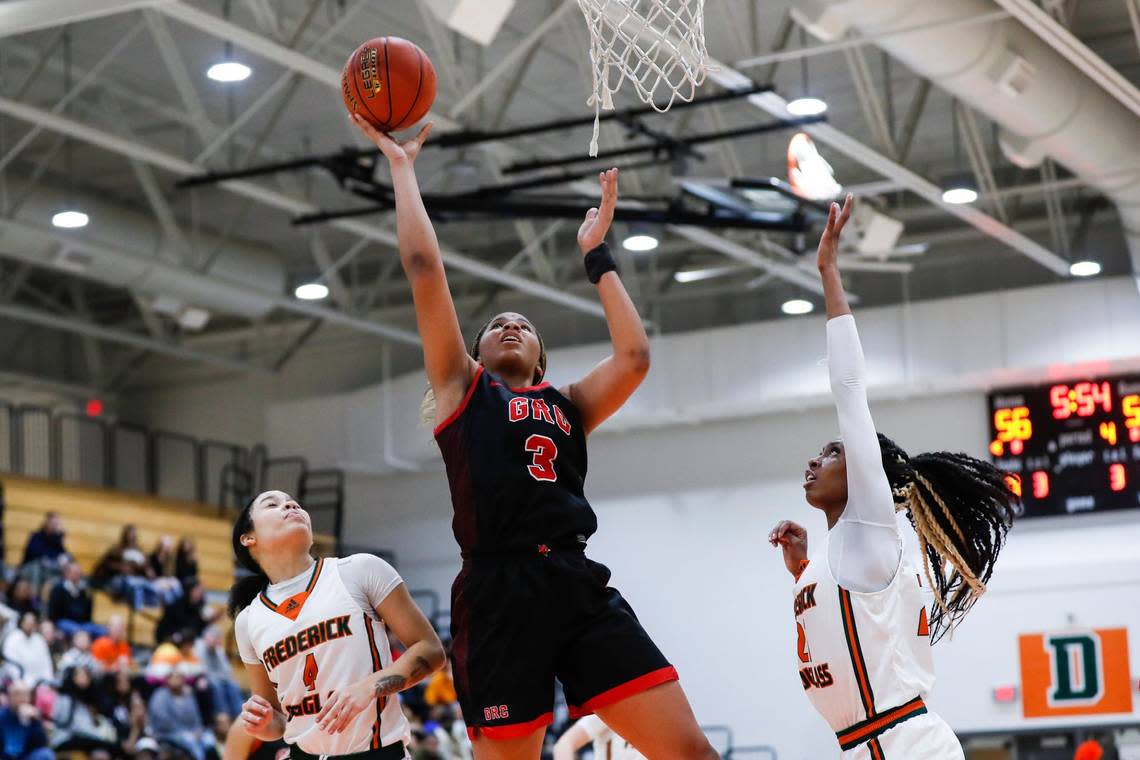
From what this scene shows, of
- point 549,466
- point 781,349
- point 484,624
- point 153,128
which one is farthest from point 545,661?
point 781,349

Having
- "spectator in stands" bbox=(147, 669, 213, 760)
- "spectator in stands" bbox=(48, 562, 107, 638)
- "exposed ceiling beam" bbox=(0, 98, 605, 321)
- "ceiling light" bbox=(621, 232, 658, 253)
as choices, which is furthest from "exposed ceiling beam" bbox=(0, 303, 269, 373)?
"ceiling light" bbox=(621, 232, 658, 253)

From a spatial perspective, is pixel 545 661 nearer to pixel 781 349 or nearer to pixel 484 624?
A: pixel 484 624

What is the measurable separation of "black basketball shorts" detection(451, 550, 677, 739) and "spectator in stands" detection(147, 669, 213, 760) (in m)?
11.0

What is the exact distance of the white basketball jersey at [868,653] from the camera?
4461 millimetres

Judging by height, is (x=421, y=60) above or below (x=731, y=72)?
below

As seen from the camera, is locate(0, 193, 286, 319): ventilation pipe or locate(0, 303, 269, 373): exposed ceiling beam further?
locate(0, 303, 269, 373): exposed ceiling beam

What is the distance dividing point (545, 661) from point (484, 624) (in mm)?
187

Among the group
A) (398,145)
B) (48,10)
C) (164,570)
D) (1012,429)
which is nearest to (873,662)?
(398,145)

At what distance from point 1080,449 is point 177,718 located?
936cm

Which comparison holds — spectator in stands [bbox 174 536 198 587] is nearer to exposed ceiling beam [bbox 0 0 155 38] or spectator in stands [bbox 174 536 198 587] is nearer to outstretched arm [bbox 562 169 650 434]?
exposed ceiling beam [bbox 0 0 155 38]

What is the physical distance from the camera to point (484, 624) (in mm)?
4496

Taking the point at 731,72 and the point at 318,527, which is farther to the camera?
the point at 318,527

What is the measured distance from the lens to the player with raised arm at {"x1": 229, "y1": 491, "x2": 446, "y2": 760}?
17.3 feet

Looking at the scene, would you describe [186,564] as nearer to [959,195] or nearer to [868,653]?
[959,195]
